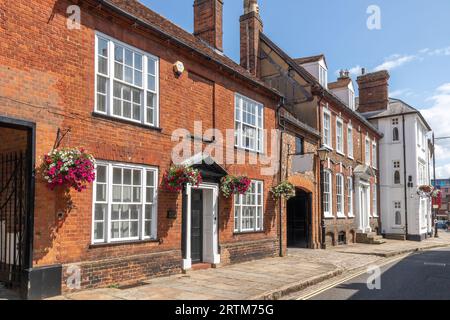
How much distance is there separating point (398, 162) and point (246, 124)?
2151cm

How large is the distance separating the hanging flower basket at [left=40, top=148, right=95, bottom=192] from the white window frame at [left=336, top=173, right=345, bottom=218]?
58.0 ft

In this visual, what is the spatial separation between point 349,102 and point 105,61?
2115cm

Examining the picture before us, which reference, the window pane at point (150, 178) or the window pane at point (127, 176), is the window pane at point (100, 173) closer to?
the window pane at point (127, 176)

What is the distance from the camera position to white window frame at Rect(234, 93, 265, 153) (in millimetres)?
14250

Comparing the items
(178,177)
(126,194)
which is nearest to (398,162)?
(178,177)

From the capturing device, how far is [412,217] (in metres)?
30.7

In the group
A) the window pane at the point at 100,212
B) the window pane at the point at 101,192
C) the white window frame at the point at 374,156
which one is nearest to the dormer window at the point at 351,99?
the white window frame at the point at 374,156

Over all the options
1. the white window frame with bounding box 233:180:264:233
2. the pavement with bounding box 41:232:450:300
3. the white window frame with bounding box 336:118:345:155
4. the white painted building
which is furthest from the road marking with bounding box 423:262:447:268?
the white painted building

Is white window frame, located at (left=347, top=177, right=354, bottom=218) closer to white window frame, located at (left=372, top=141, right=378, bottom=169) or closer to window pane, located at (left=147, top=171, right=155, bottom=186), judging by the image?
white window frame, located at (left=372, top=141, right=378, bottom=169)

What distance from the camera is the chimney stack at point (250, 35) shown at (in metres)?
20.0

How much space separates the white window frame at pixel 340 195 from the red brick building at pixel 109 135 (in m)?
11.1

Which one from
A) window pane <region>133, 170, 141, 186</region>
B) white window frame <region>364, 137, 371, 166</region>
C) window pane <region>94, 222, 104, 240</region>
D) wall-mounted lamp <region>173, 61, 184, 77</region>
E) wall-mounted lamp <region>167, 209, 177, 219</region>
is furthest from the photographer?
white window frame <region>364, 137, 371, 166</region>
